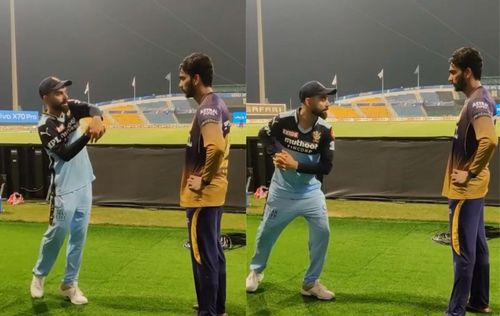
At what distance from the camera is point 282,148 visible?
8.26 feet

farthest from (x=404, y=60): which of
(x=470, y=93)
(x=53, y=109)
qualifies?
(x=53, y=109)

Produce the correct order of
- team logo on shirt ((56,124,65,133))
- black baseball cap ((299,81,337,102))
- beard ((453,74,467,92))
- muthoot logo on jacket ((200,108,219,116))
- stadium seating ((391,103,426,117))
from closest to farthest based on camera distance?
muthoot logo on jacket ((200,108,219,116)), beard ((453,74,467,92)), black baseball cap ((299,81,337,102)), team logo on shirt ((56,124,65,133)), stadium seating ((391,103,426,117))

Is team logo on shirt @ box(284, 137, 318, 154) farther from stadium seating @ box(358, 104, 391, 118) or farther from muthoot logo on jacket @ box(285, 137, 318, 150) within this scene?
stadium seating @ box(358, 104, 391, 118)

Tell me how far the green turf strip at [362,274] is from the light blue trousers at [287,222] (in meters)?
0.06

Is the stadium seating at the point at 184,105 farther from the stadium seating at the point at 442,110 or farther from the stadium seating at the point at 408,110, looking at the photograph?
the stadium seating at the point at 442,110

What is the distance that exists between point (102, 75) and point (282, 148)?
44.1 inches

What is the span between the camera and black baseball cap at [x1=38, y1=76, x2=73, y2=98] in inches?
106

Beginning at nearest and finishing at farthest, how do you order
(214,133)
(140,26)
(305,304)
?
(214,133)
(305,304)
(140,26)

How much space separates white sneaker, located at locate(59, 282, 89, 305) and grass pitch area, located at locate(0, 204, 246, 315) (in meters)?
0.03

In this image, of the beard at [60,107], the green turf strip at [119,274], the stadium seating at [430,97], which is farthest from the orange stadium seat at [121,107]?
the stadium seating at [430,97]

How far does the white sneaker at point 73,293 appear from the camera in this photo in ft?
9.07

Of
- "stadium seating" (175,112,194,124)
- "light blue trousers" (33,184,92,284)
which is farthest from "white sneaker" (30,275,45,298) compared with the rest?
"stadium seating" (175,112,194,124)

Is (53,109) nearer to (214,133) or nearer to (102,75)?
(102,75)

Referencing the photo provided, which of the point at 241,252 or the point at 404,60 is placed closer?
the point at 241,252
